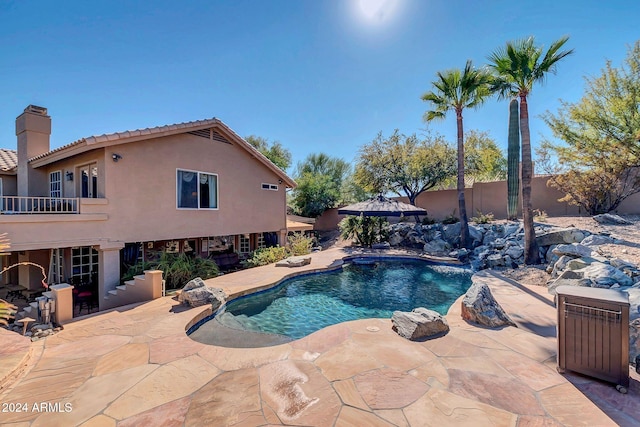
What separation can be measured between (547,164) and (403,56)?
14.6m

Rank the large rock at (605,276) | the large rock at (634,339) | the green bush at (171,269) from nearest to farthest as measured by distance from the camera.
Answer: the large rock at (634,339) < the large rock at (605,276) < the green bush at (171,269)

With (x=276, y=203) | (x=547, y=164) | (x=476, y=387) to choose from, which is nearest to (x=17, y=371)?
(x=476, y=387)

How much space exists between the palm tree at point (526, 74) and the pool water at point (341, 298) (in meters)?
2.98

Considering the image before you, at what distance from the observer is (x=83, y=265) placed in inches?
448

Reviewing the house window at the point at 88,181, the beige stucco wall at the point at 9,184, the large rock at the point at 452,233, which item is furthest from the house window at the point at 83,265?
the large rock at the point at 452,233

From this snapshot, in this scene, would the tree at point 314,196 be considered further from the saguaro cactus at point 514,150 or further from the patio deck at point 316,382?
the patio deck at point 316,382

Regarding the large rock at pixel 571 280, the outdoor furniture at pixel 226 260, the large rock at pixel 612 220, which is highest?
the large rock at pixel 612 220

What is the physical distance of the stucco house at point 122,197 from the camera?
27.9 ft

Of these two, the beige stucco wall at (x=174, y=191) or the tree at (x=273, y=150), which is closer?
the beige stucco wall at (x=174, y=191)

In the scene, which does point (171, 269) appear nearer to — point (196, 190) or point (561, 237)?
point (196, 190)

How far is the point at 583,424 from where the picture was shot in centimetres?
291

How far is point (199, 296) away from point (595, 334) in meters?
7.65

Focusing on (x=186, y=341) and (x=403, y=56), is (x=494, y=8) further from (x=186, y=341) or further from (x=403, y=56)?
(x=186, y=341)

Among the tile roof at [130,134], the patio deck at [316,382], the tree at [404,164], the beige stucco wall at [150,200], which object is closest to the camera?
the patio deck at [316,382]
